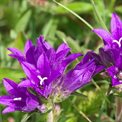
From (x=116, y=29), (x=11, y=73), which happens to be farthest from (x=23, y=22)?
(x=116, y=29)

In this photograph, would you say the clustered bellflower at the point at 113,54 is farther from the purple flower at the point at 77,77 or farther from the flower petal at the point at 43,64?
the flower petal at the point at 43,64

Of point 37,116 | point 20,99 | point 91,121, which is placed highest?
point 20,99

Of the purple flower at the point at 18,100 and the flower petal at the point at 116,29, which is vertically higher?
the flower petal at the point at 116,29

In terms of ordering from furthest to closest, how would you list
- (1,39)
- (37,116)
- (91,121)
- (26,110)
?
1. (1,39)
2. (91,121)
3. (37,116)
4. (26,110)

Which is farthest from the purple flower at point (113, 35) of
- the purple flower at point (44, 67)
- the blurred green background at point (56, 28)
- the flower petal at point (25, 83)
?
the blurred green background at point (56, 28)

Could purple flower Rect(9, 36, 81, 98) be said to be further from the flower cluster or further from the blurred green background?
the blurred green background

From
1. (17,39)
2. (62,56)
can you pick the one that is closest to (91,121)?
(62,56)

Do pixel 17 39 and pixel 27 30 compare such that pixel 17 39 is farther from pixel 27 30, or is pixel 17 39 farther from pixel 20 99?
pixel 20 99

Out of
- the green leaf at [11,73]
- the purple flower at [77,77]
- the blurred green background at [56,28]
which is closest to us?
the purple flower at [77,77]
